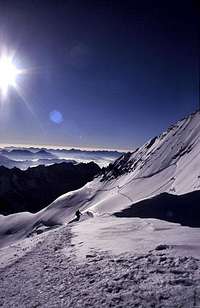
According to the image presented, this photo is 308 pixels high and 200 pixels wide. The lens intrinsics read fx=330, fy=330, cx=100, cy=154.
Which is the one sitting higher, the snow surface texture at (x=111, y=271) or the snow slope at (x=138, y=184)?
the snow slope at (x=138, y=184)

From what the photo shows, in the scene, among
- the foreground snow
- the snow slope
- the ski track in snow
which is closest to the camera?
the ski track in snow

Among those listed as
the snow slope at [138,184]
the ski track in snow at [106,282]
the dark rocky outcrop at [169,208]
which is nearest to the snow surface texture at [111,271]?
the ski track in snow at [106,282]

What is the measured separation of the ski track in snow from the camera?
6.12 m

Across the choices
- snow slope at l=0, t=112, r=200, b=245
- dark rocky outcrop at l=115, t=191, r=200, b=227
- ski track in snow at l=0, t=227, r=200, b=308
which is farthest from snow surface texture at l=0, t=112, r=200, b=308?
snow slope at l=0, t=112, r=200, b=245

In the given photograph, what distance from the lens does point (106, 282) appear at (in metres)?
7.20

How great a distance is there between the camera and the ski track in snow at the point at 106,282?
20.1 feet

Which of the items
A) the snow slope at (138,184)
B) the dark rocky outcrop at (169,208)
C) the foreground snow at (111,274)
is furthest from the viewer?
the snow slope at (138,184)

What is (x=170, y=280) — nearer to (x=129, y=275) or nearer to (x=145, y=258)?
(x=129, y=275)

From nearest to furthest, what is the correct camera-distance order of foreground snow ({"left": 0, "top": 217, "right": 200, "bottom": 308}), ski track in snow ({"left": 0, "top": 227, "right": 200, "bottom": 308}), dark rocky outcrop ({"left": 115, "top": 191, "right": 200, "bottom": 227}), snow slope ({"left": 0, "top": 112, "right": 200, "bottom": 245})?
1. ski track in snow ({"left": 0, "top": 227, "right": 200, "bottom": 308})
2. foreground snow ({"left": 0, "top": 217, "right": 200, "bottom": 308})
3. dark rocky outcrop ({"left": 115, "top": 191, "right": 200, "bottom": 227})
4. snow slope ({"left": 0, "top": 112, "right": 200, "bottom": 245})

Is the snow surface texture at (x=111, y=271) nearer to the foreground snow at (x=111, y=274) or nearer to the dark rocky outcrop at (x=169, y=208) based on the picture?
the foreground snow at (x=111, y=274)

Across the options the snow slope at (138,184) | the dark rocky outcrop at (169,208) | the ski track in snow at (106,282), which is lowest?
the ski track in snow at (106,282)

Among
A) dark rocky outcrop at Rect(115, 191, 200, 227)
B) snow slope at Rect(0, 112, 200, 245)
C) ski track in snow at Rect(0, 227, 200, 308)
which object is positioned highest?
snow slope at Rect(0, 112, 200, 245)

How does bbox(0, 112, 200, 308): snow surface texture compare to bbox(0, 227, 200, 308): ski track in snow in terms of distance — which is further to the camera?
bbox(0, 112, 200, 308): snow surface texture

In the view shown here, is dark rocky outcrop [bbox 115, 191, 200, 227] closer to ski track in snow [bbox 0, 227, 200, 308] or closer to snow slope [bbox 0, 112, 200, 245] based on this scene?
ski track in snow [bbox 0, 227, 200, 308]
